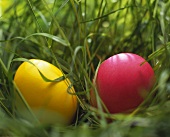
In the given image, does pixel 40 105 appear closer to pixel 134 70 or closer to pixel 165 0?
pixel 134 70

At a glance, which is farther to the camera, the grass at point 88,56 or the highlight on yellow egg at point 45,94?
the highlight on yellow egg at point 45,94

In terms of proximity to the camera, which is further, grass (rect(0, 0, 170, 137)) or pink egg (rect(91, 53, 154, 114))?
pink egg (rect(91, 53, 154, 114))

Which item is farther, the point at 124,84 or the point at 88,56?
the point at 88,56
